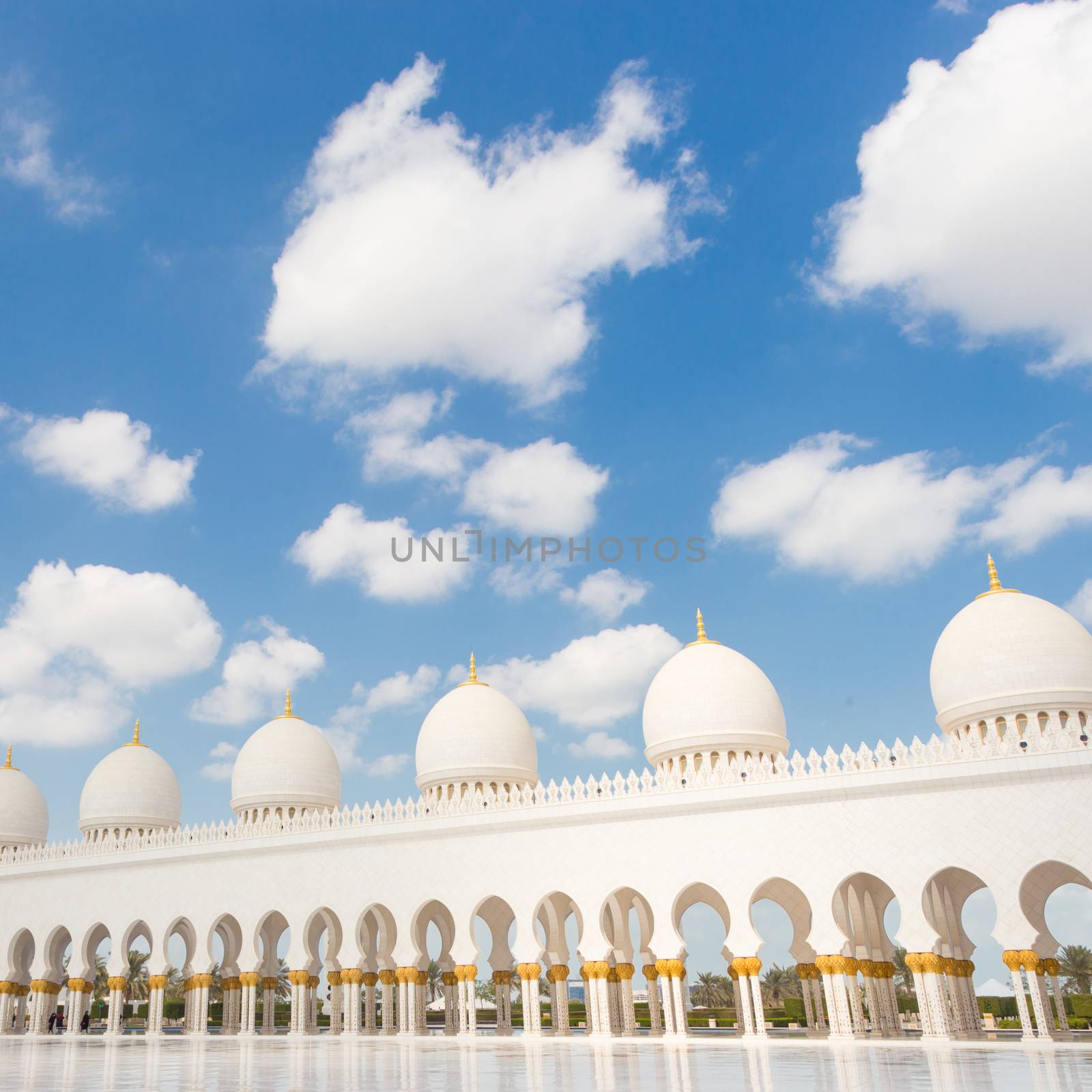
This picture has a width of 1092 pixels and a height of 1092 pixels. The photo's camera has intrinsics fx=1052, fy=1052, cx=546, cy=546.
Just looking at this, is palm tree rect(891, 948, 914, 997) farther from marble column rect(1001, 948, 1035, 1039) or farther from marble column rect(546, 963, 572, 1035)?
marble column rect(1001, 948, 1035, 1039)

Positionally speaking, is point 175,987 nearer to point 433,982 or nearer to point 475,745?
point 433,982

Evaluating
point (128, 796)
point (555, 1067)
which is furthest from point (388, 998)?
point (555, 1067)

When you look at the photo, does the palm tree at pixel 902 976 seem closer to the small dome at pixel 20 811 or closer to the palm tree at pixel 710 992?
the palm tree at pixel 710 992

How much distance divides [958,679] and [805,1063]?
11.4 meters

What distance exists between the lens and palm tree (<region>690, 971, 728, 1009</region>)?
127 ft

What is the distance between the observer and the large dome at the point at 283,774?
2800 cm

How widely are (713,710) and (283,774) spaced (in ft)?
39.8

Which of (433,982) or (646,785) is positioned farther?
(433,982)

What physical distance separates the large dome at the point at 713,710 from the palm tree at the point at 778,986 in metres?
19.7

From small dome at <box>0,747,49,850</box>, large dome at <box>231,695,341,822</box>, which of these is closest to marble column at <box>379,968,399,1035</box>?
large dome at <box>231,695,341,822</box>

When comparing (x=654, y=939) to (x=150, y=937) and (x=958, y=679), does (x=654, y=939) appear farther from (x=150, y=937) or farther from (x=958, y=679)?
(x=150, y=937)

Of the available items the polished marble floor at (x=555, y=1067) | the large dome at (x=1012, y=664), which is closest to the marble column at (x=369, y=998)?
the polished marble floor at (x=555, y=1067)

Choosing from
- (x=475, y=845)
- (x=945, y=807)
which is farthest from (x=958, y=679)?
(x=475, y=845)

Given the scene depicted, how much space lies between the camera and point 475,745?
25.6 metres
